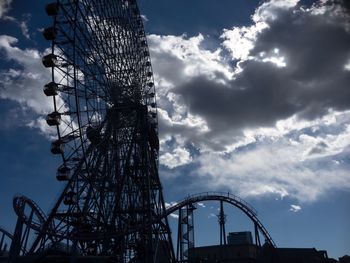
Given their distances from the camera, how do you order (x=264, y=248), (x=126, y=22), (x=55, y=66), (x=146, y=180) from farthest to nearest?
(x=126, y=22) → (x=146, y=180) → (x=264, y=248) → (x=55, y=66)

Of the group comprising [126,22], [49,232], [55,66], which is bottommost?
[49,232]

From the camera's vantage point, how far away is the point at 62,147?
32094 mm

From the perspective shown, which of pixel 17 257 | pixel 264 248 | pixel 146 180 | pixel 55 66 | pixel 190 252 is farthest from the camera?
pixel 190 252

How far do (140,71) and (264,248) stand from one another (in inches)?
976

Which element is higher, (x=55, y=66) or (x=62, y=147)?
(x=55, y=66)

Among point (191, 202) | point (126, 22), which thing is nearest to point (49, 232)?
point (191, 202)

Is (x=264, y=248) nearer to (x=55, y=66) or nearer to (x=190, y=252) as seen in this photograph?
(x=190, y=252)

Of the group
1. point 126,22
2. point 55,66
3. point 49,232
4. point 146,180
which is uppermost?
point 126,22

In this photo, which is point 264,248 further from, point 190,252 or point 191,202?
point 190,252

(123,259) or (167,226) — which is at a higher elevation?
(167,226)

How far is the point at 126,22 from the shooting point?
41188mm

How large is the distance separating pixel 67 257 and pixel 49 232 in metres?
3.59

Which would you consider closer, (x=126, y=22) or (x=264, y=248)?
(x=264, y=248)

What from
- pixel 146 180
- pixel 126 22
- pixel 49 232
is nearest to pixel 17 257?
pixel 49 232
